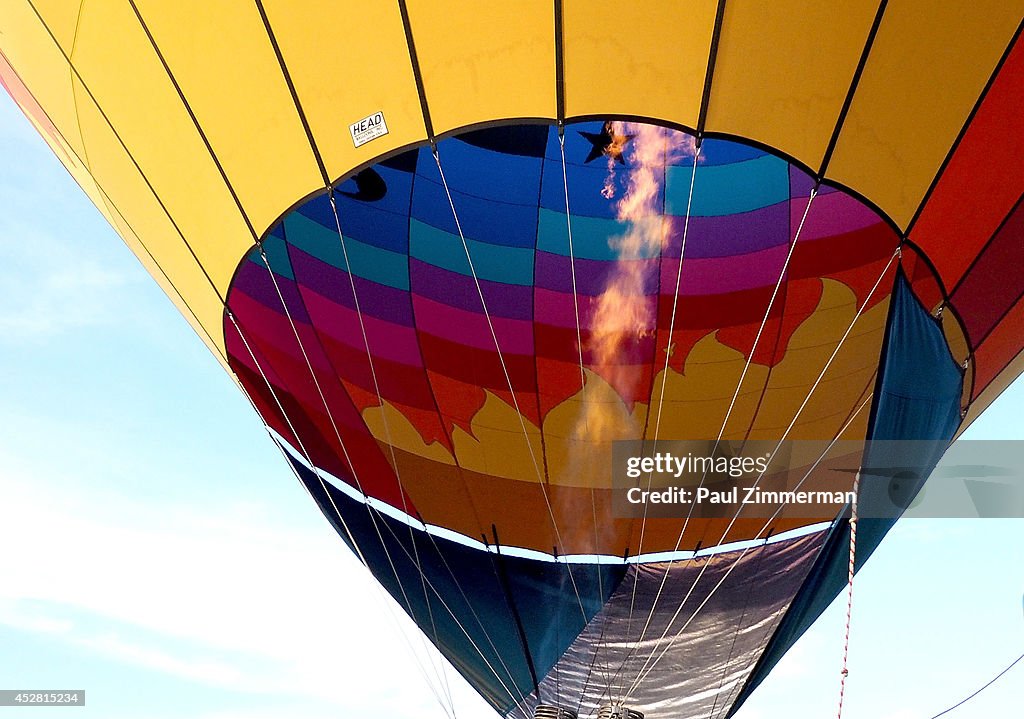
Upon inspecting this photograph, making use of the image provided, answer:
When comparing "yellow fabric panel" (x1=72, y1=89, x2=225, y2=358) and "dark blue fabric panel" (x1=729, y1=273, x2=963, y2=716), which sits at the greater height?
"yellow fabric panel" (x1=72, y1=89, x2=225, y2=358)

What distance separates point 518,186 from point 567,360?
3.51 ft

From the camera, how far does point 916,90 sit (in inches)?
155

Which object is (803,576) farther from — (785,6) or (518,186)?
(785,6)

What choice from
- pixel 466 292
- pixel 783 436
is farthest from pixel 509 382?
pixel 783 436

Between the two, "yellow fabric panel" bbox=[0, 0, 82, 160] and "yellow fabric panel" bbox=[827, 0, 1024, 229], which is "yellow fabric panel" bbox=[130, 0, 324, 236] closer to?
"yellow fabric panel" bbox=[0, 0, 82, 160]

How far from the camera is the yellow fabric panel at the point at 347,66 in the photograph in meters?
3.90

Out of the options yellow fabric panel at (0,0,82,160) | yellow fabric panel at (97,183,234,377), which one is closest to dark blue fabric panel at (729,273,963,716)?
yellow fabric panel at (97,183,234,377)

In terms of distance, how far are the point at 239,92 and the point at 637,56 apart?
163 cm

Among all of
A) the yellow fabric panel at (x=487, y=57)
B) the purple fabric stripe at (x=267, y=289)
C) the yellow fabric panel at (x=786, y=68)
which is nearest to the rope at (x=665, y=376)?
the yellow fabric panel at (x=786, y=68)

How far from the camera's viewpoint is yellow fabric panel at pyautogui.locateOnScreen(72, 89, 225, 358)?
488cm

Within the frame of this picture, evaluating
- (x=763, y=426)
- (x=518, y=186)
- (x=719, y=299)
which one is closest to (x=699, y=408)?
(x=763, y=426)

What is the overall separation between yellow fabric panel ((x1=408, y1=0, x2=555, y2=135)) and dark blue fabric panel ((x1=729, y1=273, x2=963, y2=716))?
1928mm
